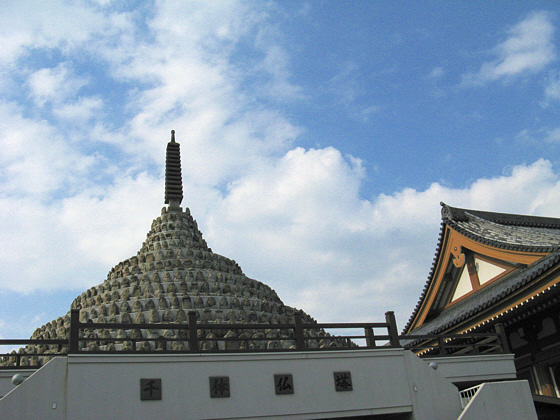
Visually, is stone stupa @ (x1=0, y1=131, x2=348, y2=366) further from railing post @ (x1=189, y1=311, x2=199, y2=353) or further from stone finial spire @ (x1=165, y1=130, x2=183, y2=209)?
railing post @ (x1=189, y1=311, x2=199, y2=353)

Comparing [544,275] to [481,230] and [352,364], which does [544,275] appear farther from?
[481,230]

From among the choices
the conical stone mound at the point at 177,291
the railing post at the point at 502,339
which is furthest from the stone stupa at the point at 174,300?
the railing post at the point at 502,339

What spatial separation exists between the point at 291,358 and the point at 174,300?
373 inches

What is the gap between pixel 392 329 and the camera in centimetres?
1622

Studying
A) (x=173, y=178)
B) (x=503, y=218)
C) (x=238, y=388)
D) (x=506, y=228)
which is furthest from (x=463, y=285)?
(x=173, y=178)

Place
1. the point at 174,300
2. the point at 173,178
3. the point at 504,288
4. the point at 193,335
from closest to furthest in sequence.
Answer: the point at 193,335 → the point at 504,288 → the point at 174,300 → the point at 173,178

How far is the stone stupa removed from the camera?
866 inches

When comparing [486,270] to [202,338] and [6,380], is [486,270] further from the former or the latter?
[6,380]

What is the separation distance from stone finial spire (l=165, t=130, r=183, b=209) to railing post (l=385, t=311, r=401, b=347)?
1970 cm

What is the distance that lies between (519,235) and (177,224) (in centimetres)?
1680

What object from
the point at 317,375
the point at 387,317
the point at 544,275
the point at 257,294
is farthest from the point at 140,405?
the point at 257,294

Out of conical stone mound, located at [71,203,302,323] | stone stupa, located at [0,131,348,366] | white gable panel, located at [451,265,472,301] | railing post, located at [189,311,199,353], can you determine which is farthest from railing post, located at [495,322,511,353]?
railing post, located at [189,311,199,353]

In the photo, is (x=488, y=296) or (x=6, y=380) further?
(x=488, y=296)

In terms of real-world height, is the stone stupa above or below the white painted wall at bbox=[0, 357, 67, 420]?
above
